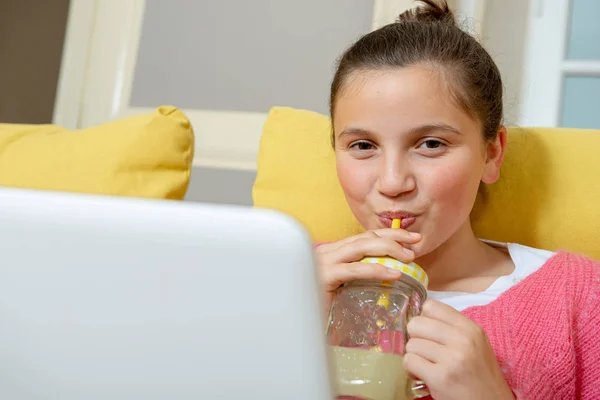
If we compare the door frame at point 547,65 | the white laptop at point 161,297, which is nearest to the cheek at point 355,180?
the white laptop at point 161,297

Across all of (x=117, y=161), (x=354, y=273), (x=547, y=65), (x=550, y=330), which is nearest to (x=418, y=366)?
(x=354, y=273)

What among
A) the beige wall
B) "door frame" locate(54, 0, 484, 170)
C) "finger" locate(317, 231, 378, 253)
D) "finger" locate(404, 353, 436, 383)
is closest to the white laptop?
"finger" locate(404, 353, 436, 383)

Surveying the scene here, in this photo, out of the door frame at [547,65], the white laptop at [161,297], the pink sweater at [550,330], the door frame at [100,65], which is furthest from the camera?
the door frame at [100,65]

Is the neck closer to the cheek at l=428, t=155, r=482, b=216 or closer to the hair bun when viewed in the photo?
the cheek at l=428, t=155, r=482, b=216

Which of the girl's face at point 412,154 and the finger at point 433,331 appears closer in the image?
the finger at point 433,331

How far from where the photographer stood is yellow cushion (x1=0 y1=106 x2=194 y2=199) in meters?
1.24

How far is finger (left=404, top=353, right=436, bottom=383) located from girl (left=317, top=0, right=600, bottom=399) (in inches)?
3.8

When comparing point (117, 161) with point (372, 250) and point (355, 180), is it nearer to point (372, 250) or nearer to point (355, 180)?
point (355, 180)

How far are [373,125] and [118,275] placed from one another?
684mm

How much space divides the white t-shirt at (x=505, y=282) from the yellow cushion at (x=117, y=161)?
541 millimetres

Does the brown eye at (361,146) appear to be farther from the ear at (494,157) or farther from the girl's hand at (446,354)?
the girl's hand at (446,354)

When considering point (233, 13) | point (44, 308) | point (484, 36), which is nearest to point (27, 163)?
point (233, 13)

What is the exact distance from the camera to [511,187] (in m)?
1.12

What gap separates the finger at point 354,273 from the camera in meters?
0.69
